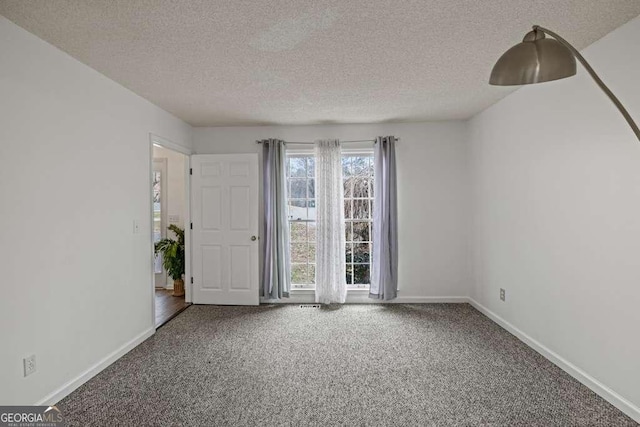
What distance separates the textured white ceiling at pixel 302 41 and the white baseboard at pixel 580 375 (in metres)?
2.48

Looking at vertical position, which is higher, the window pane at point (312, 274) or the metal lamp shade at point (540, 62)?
the metal lamp shade at point (540, 62)

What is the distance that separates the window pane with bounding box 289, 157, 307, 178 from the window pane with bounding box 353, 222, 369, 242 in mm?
1078

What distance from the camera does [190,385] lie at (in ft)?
7.82

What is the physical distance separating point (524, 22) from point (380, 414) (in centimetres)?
273

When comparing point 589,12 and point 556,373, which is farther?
point 556,373

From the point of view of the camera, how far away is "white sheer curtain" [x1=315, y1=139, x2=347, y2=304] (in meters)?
4.29

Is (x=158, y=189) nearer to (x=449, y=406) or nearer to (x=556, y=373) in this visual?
(x=449, y=406)

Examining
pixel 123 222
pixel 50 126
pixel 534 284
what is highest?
pixel 50 126

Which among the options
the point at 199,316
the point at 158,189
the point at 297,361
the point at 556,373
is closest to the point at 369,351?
the point at 297,361

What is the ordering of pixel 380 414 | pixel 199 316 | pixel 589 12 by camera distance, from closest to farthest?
pixel 589 12, pixel 380 414, pixel 199 316

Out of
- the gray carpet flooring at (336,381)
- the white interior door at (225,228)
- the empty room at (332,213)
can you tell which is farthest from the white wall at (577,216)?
the white interior door at (225,228)

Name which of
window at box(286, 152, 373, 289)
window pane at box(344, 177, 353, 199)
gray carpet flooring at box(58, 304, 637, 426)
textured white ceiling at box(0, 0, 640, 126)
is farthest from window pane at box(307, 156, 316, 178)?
gray carpet flooring at box(58, 304, 637, 426)

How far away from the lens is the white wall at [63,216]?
6.29 feet

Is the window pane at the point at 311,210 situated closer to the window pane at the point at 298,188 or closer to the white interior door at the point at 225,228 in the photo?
the window pane at the point at 298,188
